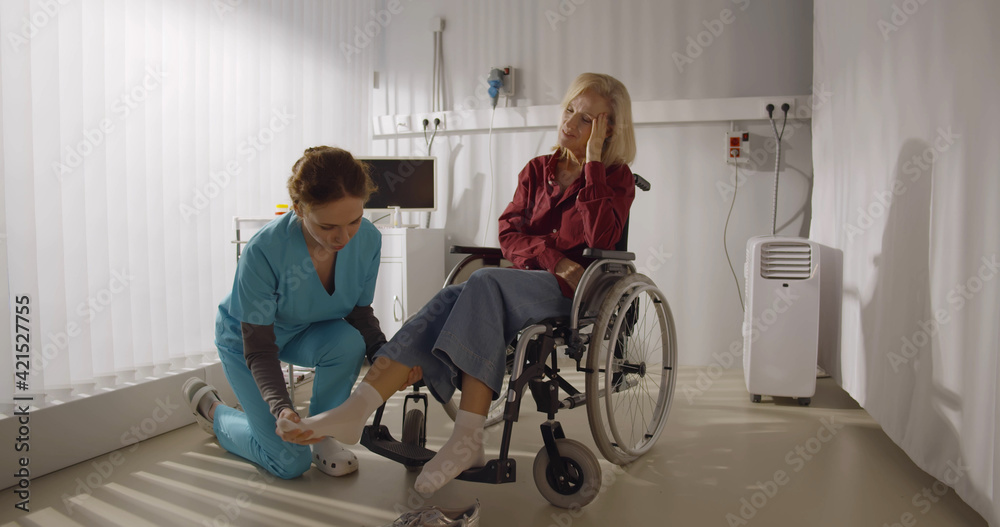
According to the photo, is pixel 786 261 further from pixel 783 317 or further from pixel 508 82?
pixel 508 82

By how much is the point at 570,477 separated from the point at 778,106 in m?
2.32

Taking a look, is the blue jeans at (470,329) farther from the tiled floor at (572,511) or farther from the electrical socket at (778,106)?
the electrical socket at (778,106)

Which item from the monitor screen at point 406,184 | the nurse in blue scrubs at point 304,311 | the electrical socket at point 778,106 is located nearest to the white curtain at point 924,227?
the electrical socket at point 778,106

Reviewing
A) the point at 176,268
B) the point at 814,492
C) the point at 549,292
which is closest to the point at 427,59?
the point at 176,268

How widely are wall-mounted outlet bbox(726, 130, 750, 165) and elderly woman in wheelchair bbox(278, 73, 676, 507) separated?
1.38 metres

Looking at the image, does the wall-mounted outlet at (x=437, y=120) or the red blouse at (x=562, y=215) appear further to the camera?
the wall-mounted outlet at (x=437, y=120)

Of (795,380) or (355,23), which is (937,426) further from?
(355,23)

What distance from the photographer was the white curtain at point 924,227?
129 cm

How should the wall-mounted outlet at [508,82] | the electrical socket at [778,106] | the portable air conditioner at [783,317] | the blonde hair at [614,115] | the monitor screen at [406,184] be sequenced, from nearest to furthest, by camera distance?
1. the blonde hair at [614,115]
2. the portable air conditioner at [783,317]
3. the electrical socket at [778,106]
4. the monitor screen at [406,184]
5. the wall-mounted outlet at [508,82]

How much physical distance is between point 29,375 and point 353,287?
0.94 m

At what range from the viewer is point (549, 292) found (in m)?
1.58

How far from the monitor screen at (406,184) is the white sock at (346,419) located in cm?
208

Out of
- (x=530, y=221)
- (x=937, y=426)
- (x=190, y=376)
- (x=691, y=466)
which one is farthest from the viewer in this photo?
(x=190, y=376)

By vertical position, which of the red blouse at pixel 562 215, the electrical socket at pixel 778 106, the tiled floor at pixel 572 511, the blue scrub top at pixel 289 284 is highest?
the electrical socket at pixel 778 106
